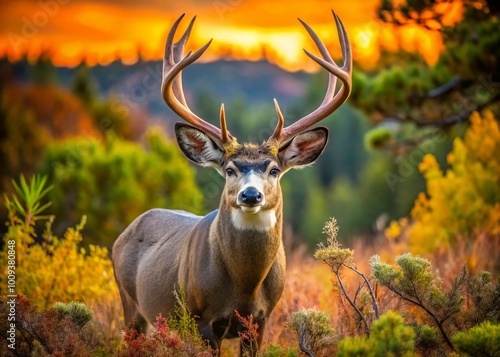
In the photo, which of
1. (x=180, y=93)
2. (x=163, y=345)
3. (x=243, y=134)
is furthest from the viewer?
(x=243, y=134)

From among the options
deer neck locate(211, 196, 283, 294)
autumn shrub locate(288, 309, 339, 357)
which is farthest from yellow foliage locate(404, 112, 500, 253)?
autumn shrub locate(288, 309, 339, 357)

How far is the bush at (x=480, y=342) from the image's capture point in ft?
15.8

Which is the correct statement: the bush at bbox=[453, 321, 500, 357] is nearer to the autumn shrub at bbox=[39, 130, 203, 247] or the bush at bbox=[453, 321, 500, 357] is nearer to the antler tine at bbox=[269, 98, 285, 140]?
the antler tine at bbox=[269, 98, 285, 140]

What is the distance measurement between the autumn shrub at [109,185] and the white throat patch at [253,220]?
24.2m

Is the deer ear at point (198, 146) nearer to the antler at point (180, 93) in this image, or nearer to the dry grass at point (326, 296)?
the antler at point (180, 93)

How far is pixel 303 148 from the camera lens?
22.8 feet

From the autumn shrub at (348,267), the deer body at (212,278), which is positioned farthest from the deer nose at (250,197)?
the autumn shrub at (348,267)

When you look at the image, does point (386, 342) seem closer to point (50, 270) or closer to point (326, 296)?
point (326, 296)

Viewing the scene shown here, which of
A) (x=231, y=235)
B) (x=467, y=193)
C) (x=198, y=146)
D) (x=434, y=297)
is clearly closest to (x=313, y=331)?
(x=434, y=297)

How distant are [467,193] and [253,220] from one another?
7.70 m

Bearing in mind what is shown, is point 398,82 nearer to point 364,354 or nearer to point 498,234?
point 498,234

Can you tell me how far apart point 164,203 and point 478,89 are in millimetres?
21351

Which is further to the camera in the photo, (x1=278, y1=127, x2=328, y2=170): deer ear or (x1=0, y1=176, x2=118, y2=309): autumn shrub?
(x1=0, y1=176, x2=118, y2=309): autumn shrub

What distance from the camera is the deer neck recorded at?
6195 millimetres
